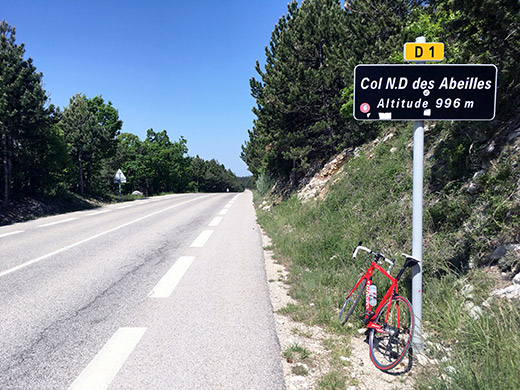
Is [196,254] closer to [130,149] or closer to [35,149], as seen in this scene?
[35,149]

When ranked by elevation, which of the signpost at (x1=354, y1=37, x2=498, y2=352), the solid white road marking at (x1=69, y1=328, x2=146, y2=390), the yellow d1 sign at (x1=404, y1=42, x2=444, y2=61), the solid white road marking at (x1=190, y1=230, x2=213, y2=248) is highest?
the yellow d1 sign at (x1=404, y1=42, x2=444, y2=61)

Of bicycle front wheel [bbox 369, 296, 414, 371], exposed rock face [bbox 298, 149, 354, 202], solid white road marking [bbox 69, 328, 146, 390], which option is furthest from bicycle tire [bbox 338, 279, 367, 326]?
exposed rock face [bbox 298, 149, 354, 202]

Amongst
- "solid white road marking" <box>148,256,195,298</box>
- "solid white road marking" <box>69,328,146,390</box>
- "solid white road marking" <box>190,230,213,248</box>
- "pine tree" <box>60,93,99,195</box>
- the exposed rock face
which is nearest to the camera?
"solid white road marking" <box>69,328,146,390</box>

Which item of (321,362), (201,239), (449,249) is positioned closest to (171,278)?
(321,362)

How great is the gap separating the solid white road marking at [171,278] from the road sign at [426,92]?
421 cm

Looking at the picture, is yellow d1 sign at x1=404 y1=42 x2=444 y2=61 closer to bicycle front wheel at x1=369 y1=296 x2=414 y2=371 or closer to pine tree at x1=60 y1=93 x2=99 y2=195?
bicycle front wheel at x1=369 y1=296 x2=414 y2=371

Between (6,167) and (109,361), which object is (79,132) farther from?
(109,361)

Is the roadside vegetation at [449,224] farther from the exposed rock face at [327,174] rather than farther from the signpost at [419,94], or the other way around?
the exposed rock face at [327,174]

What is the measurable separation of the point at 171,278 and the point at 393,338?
423 centimetres

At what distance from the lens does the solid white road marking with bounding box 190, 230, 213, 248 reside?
9.18 metres

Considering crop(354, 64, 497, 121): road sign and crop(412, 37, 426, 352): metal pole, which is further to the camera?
crop(412, 37, 426, 352): metal pole

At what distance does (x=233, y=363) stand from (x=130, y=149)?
6535 cm

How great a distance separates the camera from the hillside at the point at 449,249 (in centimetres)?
275

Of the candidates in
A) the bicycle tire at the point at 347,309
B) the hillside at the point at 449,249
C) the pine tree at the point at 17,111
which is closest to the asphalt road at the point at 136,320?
the hillside at the point at 449,249
